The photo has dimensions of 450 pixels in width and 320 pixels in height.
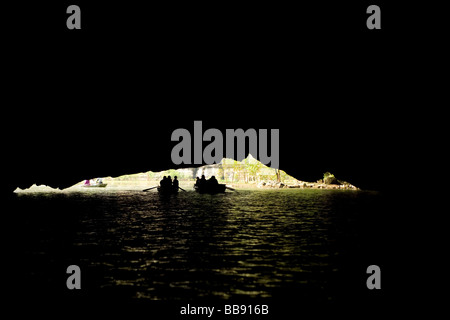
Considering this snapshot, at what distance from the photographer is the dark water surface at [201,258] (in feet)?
Answer: 20.6

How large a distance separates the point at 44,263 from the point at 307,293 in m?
6.04

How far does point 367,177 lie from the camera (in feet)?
84.0

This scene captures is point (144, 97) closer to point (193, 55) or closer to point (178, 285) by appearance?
point (193, 55)

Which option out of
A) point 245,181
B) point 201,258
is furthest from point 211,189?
point 245,181

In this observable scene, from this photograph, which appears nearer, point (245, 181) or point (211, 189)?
point (211, 189)

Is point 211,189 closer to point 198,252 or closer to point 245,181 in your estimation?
point 198,252

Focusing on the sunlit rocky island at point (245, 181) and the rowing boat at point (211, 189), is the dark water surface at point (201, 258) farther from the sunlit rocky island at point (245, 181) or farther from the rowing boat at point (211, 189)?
the rowing boat at point (211, 189)

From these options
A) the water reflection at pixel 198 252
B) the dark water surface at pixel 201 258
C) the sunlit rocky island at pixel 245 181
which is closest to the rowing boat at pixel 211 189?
the sunlit rocky island at pixel 245 181

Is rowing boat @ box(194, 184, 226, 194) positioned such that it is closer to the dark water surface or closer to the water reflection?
the water reflection

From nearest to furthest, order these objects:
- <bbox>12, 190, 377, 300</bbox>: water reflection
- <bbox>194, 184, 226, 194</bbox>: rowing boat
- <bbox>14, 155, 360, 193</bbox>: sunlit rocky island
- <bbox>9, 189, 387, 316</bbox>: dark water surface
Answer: <bbox>9, 189, 387, 316</bbox>: dark water surface
<bbox>12, 190, 377, 300</bbox>: water reflection
<bbox>194, 184, 226, 194</bbox>: rowing boat
<bbox>14, 155, 360, 193</bbox>: sunlit rocky island

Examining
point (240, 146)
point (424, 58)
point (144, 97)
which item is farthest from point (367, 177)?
point (144, 97)

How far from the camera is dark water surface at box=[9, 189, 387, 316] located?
628cm

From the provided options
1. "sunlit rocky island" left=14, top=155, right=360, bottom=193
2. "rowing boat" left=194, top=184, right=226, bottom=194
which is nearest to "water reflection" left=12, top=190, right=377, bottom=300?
"sunlit rocky island" left=14, top=155, right=360, bottom=193

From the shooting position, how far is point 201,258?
8570mm
